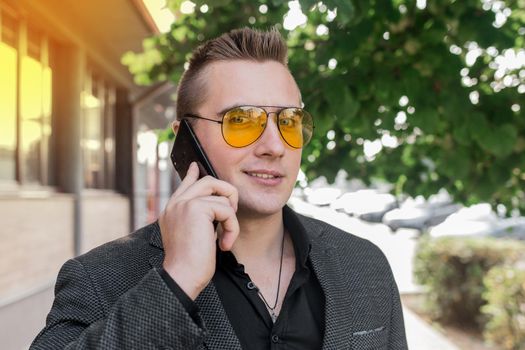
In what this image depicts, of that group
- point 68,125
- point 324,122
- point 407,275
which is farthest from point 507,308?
point 407,275

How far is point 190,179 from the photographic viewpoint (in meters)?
1.77

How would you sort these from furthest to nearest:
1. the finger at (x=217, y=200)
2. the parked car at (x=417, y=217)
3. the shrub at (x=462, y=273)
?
1. the parked car at (x=417, y=217)
2. the shrub at (x=462, y=273)
3. the finger at (x=217, y=200)

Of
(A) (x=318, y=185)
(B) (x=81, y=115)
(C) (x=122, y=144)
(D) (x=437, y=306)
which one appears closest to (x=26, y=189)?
(B) (x=81, y=115)

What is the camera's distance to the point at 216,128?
1969 mm

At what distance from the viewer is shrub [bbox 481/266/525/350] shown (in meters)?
7.80

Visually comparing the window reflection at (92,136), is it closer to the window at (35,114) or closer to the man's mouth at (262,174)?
the window at (35,114)

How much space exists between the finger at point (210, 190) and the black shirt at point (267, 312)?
288 mm

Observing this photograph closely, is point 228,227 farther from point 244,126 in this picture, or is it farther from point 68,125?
point 68,125

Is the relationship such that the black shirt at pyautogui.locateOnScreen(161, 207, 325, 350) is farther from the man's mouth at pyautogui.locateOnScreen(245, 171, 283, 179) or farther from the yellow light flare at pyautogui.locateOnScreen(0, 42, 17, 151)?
the yellow light flare at pyautogui.locateOnScreen(0, 42, 17, 151)

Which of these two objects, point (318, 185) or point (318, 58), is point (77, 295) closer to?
point (318, 58)

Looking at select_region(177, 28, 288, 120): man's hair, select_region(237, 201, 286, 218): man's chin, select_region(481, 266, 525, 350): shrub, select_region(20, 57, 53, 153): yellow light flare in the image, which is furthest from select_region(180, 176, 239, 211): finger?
select_region(481, 266, 525, 350): shrub

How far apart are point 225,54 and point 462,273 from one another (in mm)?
8895

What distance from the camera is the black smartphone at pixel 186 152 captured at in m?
1.93

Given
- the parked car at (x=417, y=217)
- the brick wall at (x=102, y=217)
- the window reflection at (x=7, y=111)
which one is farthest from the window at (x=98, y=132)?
the parked car at (x=417, y=217)
